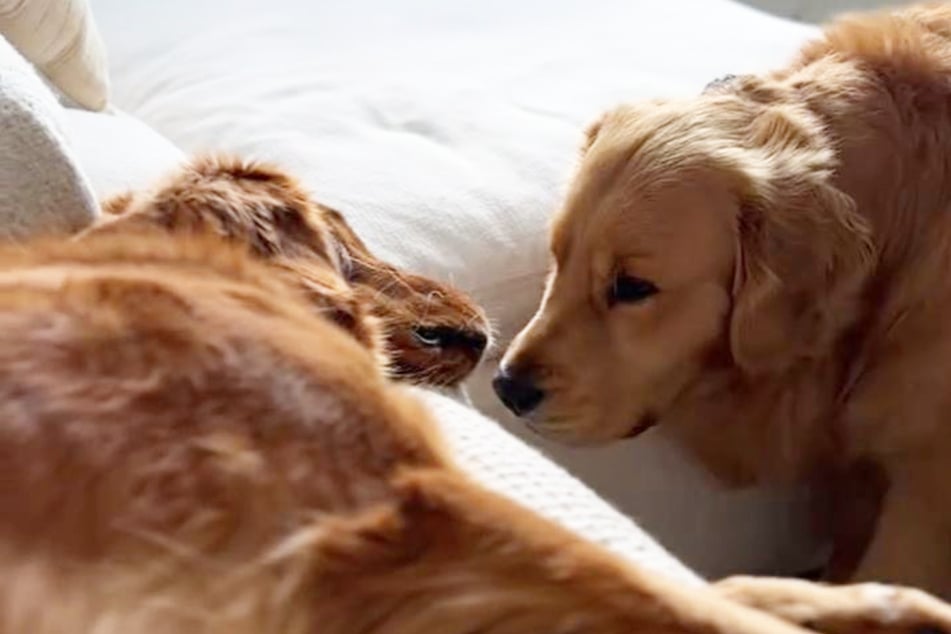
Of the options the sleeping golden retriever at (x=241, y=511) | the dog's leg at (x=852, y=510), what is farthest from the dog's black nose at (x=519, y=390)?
the sleeping golden retriever at (x=241, y=511)

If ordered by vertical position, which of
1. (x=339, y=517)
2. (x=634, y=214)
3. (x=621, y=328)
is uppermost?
(x=339, y=517)

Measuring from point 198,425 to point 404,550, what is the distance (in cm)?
13

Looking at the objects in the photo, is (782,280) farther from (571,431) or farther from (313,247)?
(313,247)

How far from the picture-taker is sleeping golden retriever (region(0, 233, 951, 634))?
813mm

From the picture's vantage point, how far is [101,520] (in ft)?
2.67

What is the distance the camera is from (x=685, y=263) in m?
1.44

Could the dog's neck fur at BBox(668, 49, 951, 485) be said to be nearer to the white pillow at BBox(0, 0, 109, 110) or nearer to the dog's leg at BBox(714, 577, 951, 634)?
the dog's leg at BBox(714, 577, 951, 634)

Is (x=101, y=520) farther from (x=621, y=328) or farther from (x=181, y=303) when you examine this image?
(x=621, y=328)

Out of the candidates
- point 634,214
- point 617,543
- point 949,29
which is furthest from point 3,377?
point 949,29

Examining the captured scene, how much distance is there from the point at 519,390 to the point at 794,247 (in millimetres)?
293

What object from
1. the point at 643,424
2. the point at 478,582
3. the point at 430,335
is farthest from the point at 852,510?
the point at 478,582

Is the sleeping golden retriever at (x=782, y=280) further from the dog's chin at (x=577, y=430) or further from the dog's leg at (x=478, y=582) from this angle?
the dog's leg at (x=478, y=582)

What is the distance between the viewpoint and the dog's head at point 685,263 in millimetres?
1412

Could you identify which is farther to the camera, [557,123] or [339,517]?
[557,123]
